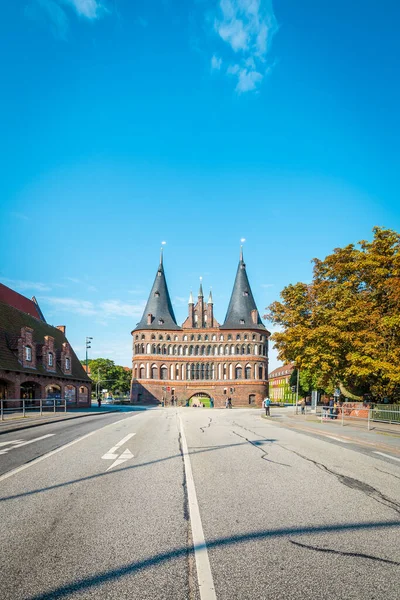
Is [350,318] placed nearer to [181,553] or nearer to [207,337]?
[181,553]

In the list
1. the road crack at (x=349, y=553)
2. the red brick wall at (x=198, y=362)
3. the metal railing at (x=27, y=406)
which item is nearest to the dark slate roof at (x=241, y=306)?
the red brick wall at (x=198, y=362)

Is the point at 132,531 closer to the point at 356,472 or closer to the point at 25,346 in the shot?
the point at 356,472

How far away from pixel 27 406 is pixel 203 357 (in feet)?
171

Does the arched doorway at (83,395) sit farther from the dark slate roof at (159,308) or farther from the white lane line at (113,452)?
the dark slate roof at (159,308)

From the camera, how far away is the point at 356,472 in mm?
9234

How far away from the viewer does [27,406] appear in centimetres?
2992

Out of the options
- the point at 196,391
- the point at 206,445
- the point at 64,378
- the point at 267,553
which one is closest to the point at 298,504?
the point at 267,553

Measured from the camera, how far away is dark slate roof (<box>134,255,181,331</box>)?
273ft

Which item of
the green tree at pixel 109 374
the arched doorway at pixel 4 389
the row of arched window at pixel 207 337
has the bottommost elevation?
the green tree at pixel 109 374

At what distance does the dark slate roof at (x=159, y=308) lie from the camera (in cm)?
8331

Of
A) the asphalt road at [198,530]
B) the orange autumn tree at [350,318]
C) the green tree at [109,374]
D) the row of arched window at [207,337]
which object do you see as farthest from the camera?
the green tree at [109,374]

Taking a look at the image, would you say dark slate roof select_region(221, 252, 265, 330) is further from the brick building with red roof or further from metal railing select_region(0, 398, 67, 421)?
metal railing select_region(0, 398, 67, 421)

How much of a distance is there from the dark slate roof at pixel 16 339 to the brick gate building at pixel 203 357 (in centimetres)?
3354

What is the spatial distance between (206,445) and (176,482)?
5860 millimetres
